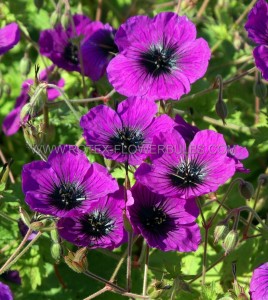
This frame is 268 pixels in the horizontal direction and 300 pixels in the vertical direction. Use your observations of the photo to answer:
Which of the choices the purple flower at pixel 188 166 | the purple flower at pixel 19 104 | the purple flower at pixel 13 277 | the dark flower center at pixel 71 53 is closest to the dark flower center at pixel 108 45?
the dark flower center at pixel 71 53

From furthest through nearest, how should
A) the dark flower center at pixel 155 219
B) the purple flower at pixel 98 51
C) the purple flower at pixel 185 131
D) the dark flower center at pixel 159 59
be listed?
1. the purple flower at pixel 98 51
2. the dark flower center at pixel 159 59
3. the purple flower at pixel 185 131
4. the dark flower center at pixel 155 219

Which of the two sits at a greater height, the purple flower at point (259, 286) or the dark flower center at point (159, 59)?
the dark flower center at point (159, 59)

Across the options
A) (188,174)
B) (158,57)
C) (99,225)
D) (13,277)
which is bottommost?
(13,277)

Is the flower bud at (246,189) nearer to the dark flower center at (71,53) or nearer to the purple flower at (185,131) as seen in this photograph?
the purple flower at (185,131)

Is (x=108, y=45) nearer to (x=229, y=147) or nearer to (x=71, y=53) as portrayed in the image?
(x=71, y=53)

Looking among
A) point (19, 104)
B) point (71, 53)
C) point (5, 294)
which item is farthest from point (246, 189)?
point (19, 104)

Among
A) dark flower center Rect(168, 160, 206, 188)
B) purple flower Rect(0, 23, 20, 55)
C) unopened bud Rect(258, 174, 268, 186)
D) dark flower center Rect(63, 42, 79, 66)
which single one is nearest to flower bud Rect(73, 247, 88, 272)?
dark flower center Rect(168, 160, 206, 188)

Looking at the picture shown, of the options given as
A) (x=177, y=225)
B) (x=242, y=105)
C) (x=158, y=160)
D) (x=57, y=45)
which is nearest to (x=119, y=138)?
(x=158, y=160)
